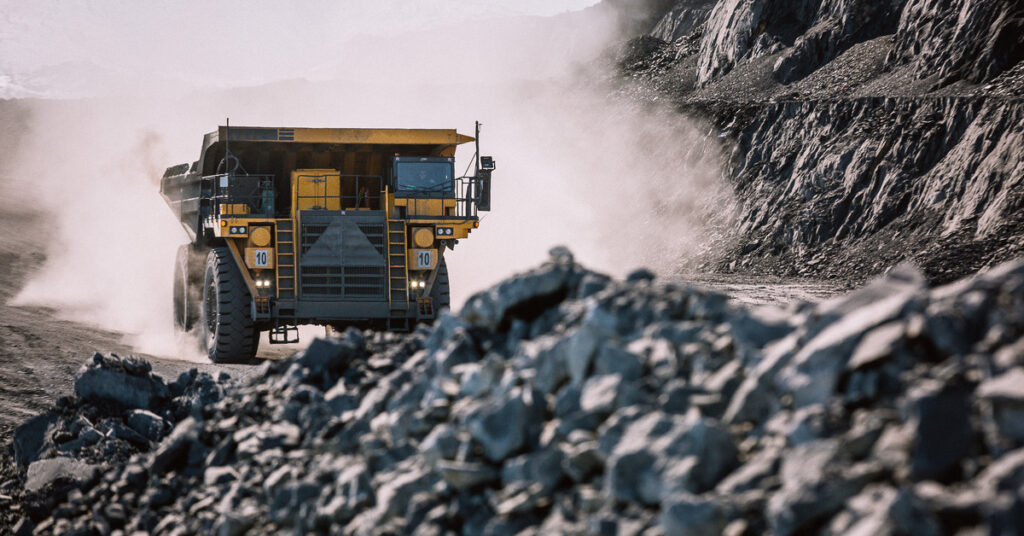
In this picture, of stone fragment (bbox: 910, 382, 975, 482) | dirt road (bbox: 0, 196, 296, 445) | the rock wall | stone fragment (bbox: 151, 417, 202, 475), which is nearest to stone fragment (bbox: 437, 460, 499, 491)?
stone fragment (bbox: 910, 382, 975, 482)

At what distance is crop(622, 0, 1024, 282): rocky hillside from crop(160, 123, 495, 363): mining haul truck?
535 inches

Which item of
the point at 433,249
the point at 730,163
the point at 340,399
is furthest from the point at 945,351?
the point at 730,163

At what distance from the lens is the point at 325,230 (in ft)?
49.2

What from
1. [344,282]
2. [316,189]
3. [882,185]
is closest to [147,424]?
[344,282]

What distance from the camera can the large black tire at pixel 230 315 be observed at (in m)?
14.9

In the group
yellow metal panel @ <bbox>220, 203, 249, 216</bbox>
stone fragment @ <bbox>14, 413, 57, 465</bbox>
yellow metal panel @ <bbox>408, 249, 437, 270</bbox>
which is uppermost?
yellow metal panel @ <bbox>220, 203, 249, 216</bbox>

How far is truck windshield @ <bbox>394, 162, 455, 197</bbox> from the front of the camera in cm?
1520

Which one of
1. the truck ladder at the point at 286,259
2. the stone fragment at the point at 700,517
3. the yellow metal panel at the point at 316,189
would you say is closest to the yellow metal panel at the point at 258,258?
the truck ladder at the point at 286,259

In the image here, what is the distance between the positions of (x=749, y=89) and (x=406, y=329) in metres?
31.7

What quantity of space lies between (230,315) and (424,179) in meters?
3.44

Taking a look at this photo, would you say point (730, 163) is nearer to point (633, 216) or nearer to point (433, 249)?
point (633, 216)

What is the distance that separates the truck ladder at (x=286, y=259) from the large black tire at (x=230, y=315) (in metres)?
0.60

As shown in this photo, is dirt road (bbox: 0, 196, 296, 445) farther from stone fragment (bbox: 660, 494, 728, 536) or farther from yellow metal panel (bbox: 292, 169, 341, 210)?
stone fragment (bbox: 660, 494, 728, 536)

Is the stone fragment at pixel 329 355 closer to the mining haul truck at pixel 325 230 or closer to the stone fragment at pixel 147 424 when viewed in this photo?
the stone fragment at pixel 147 424
